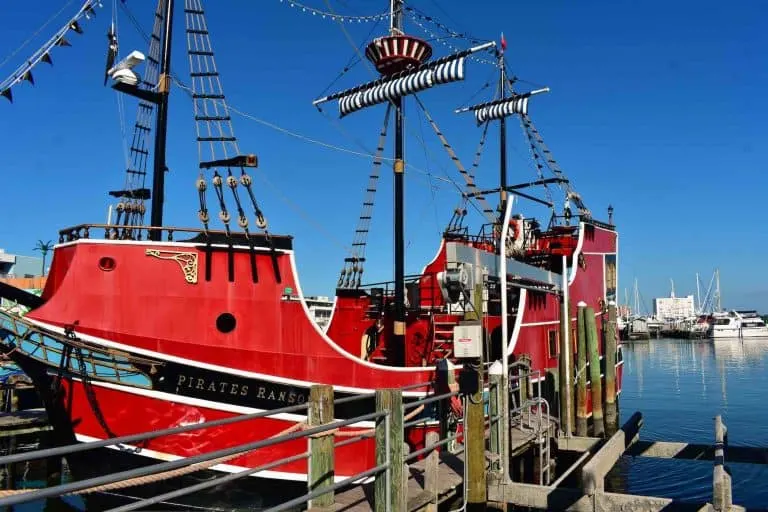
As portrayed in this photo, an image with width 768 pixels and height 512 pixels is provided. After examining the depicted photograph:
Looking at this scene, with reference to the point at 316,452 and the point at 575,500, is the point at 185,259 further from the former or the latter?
the point at 575,500

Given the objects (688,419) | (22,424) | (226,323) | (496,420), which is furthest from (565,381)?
(688,419)

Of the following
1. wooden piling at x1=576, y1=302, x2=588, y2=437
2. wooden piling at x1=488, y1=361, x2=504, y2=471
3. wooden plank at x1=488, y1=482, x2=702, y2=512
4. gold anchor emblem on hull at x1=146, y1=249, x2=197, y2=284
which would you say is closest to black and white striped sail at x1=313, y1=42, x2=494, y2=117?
wooden piling at x1=576, y1=302, x2=588, y2=437

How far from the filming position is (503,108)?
27594 millimetres

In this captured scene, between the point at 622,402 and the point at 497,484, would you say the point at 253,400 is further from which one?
the point at 622,402

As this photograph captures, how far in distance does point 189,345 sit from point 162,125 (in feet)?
17.3

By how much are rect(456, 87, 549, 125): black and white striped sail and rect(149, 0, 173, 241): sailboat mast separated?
16.6 metres

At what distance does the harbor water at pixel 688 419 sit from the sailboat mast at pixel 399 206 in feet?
17.7

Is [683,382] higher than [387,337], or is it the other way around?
[387,337]

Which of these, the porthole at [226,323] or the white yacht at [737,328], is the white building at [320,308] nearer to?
the porthole at [226,323]

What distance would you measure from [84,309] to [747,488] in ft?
51.5

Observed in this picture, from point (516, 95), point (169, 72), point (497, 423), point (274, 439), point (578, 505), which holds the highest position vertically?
point (516, 95)

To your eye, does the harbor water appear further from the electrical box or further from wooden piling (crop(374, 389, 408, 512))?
wooden piling (crop(374, 389, 408, 512))

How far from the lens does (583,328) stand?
601 inches

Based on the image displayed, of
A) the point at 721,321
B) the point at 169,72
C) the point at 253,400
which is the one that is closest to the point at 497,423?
the point at 253,400
